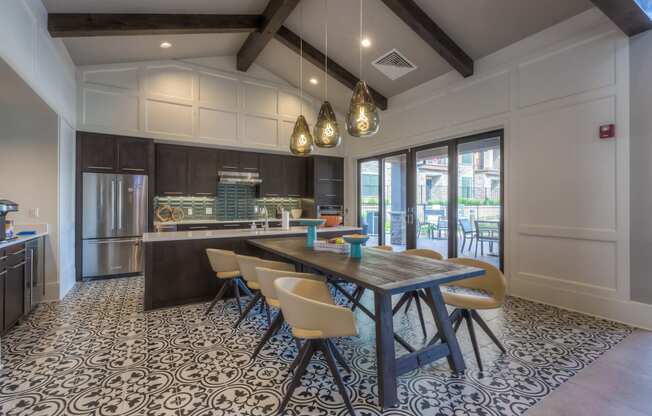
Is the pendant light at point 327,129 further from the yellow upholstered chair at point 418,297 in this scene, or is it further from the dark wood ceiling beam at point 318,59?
the dark wood ceiling beam at point 318,59

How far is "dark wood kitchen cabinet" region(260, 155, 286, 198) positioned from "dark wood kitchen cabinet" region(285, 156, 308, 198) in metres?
0.10

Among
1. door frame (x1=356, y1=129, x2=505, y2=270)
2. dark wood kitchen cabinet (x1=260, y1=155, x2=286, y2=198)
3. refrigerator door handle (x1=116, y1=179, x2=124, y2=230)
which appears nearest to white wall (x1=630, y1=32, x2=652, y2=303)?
door frame (x1=356, y1=129, x2=505, y2=270)

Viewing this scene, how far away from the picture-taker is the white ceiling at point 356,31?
3.50 m

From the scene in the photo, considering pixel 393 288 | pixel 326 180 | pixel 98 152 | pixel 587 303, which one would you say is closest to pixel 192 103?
pixel 98 152

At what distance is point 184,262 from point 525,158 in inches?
170

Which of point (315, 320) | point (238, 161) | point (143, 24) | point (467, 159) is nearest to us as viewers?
point (315, 320)

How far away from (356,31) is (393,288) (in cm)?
413

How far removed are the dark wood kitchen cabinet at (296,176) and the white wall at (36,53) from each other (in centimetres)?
371

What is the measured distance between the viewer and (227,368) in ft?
7.35

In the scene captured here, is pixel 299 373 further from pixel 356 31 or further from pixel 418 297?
pixel 356 31

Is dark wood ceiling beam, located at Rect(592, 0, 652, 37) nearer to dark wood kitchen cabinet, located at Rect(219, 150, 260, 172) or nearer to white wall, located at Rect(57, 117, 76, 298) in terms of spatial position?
dark wood kitchen cabinet, located at Rect(219, 150, 260, 172)

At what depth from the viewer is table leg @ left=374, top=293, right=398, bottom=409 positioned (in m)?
1.79

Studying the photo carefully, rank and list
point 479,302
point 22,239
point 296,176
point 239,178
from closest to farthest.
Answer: point 479,302 → point 22,239 → point 239,178 → point 296,176

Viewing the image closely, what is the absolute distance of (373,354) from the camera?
2432mm
